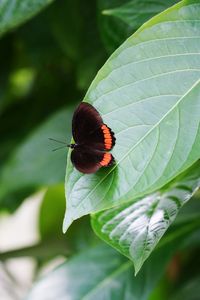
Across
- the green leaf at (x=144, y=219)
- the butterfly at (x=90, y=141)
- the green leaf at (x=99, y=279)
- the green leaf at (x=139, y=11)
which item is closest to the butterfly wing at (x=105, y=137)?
the butterfly at (x=90, y=141)

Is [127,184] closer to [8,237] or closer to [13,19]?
[13,19]

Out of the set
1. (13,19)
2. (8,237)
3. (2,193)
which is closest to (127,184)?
(13,19)

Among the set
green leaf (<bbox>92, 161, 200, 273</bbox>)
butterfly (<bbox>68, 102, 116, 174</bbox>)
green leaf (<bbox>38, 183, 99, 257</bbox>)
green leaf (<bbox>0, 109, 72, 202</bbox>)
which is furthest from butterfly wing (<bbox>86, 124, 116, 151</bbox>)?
green leaf (<bbox>38, 183, 99, 257</bbox>)

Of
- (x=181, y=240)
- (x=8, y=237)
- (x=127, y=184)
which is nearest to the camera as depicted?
(x=127, y=184)

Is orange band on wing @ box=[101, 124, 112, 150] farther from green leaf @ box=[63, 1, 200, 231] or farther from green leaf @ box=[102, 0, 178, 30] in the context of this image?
green leaf @ box=[102, 0, 178, 30]

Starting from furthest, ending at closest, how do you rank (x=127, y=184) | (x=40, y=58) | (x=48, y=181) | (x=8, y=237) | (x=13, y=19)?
(x=8, y=237), (x=40, y=58), (x=48, y=181), (x=13, y=19), (x=127, y=184)

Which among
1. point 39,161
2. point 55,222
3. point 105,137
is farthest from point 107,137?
point 55,222

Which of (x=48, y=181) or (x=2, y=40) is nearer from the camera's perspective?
(x=48, y=181)
